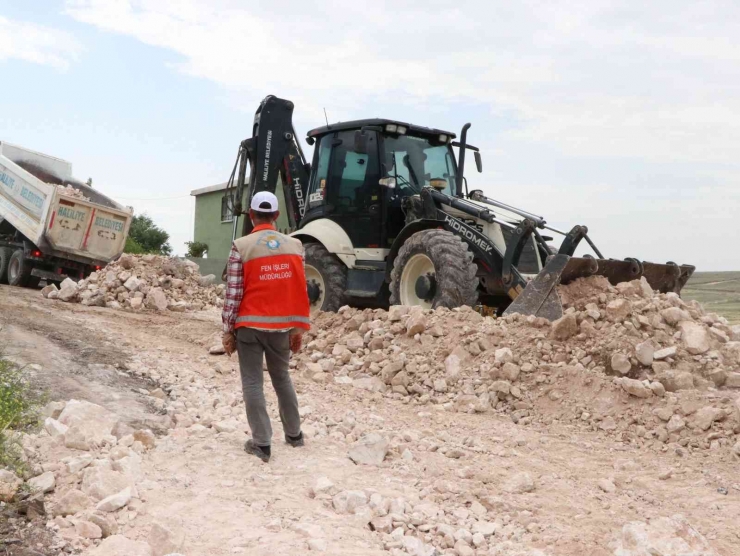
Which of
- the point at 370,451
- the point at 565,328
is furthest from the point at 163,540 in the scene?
the point at 565,328

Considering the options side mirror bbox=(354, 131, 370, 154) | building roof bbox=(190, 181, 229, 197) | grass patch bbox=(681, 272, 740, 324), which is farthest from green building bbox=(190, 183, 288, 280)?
side mirror bbox=(354, 131, 370, 154)

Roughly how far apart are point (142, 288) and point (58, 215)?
2550mm

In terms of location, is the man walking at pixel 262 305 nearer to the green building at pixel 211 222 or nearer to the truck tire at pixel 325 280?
the truck tire at pixel 325 280

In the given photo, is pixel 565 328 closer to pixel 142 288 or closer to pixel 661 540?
pixel 661 540

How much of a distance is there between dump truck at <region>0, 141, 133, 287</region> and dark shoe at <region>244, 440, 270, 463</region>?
1122 centimetres

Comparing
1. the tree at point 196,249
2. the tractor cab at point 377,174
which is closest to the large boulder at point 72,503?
the tractor cab at point 377,174

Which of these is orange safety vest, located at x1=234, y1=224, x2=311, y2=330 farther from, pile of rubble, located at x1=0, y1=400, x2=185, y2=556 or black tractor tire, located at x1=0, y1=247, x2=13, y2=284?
black tractor tire, located at x1=0, y1=247, x2=13, y2=284

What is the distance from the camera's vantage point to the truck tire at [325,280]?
10516mm

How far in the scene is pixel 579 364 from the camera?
731 centimetres

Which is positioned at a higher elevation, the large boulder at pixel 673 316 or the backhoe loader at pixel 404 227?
the backhoe loader at pixel 404 227

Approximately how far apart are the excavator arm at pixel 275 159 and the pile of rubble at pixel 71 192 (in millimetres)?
4460

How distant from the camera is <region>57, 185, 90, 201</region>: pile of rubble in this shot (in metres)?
15.0

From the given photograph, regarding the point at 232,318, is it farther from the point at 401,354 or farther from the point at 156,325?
the point at 156,325

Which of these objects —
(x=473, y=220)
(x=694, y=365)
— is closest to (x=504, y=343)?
(x=694, y=365)
